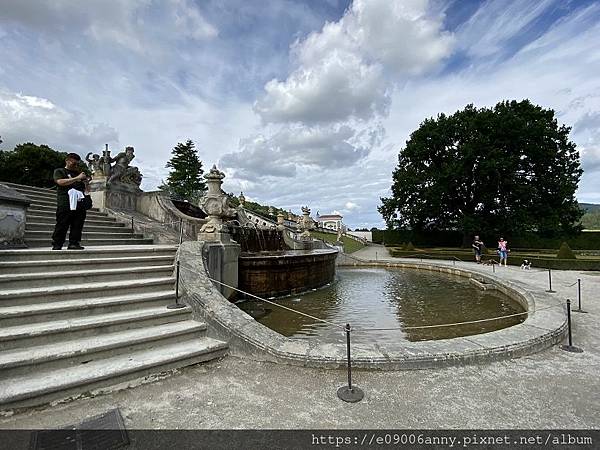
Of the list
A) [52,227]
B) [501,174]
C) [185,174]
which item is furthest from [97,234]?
[185,174]

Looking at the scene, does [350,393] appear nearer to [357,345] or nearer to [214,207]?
[357,345]

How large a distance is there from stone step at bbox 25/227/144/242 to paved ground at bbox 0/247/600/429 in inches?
257

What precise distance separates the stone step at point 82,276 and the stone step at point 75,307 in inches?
21.2

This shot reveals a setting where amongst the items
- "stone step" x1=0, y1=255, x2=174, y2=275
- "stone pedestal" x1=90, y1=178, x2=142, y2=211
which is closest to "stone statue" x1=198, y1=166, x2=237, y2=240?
"stone step" x1=0, y1=255, x2=174, y2=275

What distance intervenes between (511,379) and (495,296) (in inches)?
321

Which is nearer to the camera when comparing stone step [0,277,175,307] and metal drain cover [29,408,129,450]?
metal drain cover [29,408,129,450]

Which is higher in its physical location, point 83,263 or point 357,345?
point 83,263

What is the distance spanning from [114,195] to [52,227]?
4.30 meters

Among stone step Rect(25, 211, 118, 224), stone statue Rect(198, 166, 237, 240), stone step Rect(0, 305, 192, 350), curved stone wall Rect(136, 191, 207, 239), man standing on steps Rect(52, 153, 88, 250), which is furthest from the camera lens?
curved stone wall Rect(136, 191, 207, 239)

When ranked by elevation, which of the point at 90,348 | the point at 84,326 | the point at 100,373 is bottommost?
the point at 100,373

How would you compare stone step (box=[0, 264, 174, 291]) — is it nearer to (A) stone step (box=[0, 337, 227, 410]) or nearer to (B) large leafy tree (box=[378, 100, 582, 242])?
(A) stone step (box=[0, 337, 227, 410])

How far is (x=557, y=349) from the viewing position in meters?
4.74

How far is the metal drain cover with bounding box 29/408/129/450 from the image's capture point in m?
2.41

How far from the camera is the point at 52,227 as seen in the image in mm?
8570
